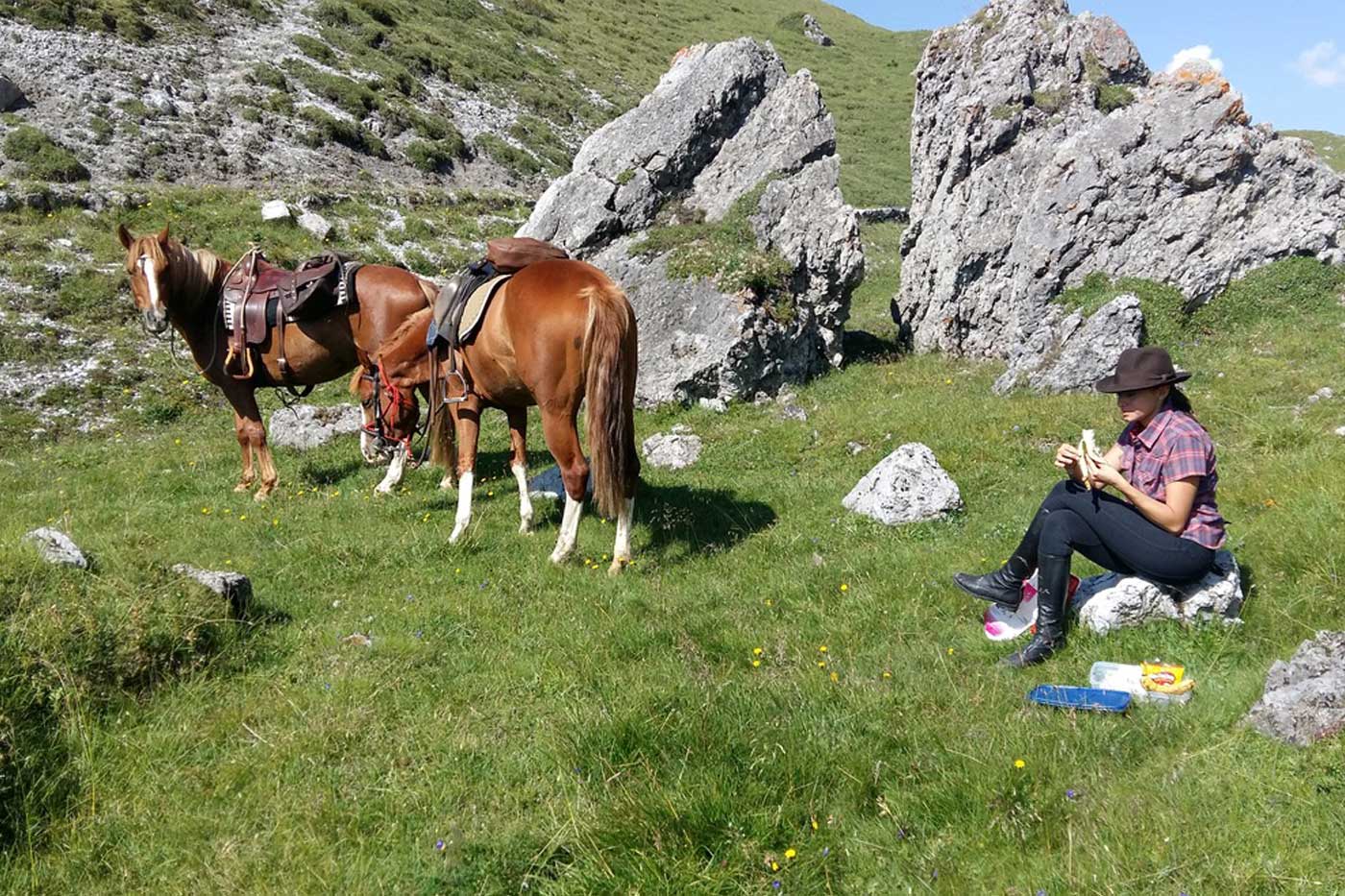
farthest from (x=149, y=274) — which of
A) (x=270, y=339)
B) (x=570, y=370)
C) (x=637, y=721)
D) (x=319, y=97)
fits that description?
(x=319, y=97)

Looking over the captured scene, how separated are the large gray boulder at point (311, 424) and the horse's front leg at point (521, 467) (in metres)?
4.17

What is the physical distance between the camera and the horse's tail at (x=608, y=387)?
731 cm

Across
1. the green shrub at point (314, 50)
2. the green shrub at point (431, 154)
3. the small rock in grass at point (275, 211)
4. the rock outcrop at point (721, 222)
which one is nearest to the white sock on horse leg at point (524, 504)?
the rock outcrop at point (721, 222)

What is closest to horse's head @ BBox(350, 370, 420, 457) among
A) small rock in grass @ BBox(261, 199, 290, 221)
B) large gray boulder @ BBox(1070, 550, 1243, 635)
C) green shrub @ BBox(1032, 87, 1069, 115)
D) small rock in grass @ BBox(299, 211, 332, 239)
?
large gray boulder @ BBox(1070, 550, 1243, 635)

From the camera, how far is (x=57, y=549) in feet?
17.7

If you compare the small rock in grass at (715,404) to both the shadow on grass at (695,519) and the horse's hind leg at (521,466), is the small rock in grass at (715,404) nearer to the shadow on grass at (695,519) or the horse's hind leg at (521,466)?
the shadow on grass at (695,519)

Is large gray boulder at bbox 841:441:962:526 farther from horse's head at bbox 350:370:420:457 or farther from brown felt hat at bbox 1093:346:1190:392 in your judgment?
horse's head at bbox 350:370:420:457

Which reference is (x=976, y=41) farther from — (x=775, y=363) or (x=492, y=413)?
(x=492, y=413)

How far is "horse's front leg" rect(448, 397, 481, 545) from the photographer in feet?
27.8

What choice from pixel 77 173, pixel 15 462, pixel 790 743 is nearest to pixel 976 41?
pixel 790 743

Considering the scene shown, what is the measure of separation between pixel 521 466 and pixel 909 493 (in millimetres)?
4498

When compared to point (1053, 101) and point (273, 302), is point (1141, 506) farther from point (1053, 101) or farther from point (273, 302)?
point (1053, 101)

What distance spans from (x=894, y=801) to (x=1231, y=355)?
12.9 metres

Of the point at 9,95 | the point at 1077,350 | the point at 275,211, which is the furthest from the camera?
the point at 9,95
